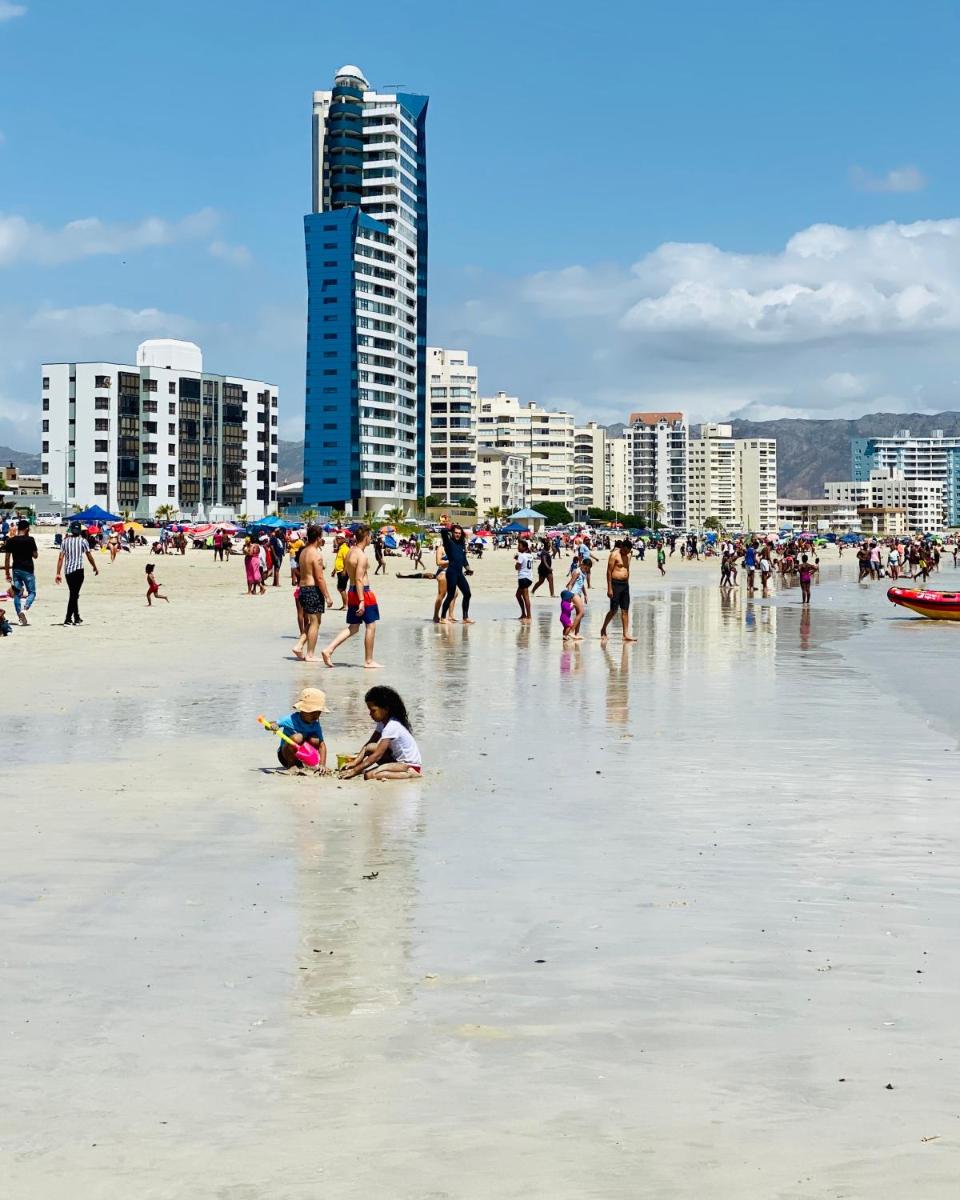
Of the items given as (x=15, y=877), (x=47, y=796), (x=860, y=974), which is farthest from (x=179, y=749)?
(x=860, y=974)

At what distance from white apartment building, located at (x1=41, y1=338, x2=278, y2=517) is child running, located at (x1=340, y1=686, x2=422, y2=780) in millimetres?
147471

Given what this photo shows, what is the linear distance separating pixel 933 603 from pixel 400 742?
26.6 metres

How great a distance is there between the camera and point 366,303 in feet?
566

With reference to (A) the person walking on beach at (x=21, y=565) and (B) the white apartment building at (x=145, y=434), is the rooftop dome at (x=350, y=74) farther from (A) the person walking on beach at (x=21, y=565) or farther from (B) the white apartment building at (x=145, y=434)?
(A) the person walking on beach at (x=21, y=565)

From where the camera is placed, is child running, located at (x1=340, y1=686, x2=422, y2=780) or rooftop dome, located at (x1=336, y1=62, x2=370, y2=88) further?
rooftop dome, located at (x1=336, y1=62, x2=370, y2=88)

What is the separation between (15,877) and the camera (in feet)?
23.7

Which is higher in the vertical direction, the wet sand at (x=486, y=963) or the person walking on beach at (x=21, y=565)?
the person walking on beach at (x=21, y=565)

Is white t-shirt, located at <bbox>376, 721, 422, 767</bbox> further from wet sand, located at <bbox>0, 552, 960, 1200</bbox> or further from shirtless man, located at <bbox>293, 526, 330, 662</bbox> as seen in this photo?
shirtless man, located at <bbox>293, 526, 330, 662</bbox>

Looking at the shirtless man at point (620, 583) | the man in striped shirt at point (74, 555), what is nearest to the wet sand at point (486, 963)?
the shirtless man at point (620, 583)

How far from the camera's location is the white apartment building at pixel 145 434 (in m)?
154

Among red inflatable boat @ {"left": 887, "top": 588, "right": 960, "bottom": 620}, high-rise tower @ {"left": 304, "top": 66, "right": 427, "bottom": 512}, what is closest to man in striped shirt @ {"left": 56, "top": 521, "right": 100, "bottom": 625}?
red inflatable boat @ {"left": 887, "top": 588, "right": 960, "bottom": 620}

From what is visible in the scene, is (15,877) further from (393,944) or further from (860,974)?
(860,974)

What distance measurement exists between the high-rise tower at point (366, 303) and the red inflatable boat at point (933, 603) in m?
135

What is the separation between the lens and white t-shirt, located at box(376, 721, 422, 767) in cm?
1033
